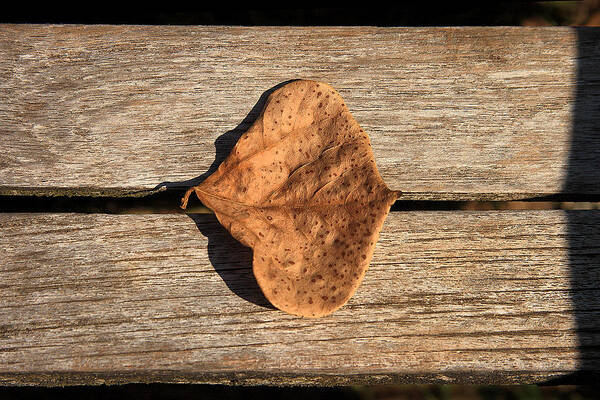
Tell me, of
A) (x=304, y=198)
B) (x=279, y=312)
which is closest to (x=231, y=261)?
(x=279, y=312)

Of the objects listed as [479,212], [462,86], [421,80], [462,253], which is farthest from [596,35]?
[462,253]

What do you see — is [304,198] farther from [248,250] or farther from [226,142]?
[226,142]

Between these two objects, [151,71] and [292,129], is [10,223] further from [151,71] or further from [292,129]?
[292,129]

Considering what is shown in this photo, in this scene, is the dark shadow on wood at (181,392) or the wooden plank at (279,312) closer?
the wooden plank at (279,312)

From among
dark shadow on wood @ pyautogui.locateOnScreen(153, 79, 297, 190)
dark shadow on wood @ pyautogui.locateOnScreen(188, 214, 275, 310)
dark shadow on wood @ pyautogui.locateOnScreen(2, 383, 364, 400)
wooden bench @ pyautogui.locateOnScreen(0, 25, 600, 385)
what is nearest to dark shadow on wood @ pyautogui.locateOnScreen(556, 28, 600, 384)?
wooden bench @ pyautogui.locateOnScreen(0, 25, 600, 385)

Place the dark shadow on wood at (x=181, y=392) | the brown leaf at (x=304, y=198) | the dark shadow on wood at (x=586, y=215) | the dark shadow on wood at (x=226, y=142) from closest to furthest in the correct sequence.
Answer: the brown leaf at (x=304, y=198) < the dark shadow on wood at (x=586, y=215) < the dark shadow on wood at (x=226, y=142) < the dark shadow on wood at (x=181, y=392)

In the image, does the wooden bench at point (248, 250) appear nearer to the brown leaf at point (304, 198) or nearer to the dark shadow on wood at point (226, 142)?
the dark shadow on wood at point (226, 142)

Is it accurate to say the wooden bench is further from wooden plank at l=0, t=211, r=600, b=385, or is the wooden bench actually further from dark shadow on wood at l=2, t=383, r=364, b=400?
dark shadow on wood at l=2, t=383, r=364, b=400

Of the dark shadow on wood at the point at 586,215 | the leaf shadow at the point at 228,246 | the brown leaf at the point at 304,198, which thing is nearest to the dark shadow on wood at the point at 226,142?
the leaf shadow at the point at 228,246

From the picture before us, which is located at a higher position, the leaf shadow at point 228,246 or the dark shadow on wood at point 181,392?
the leaf shadow at point 228,246
